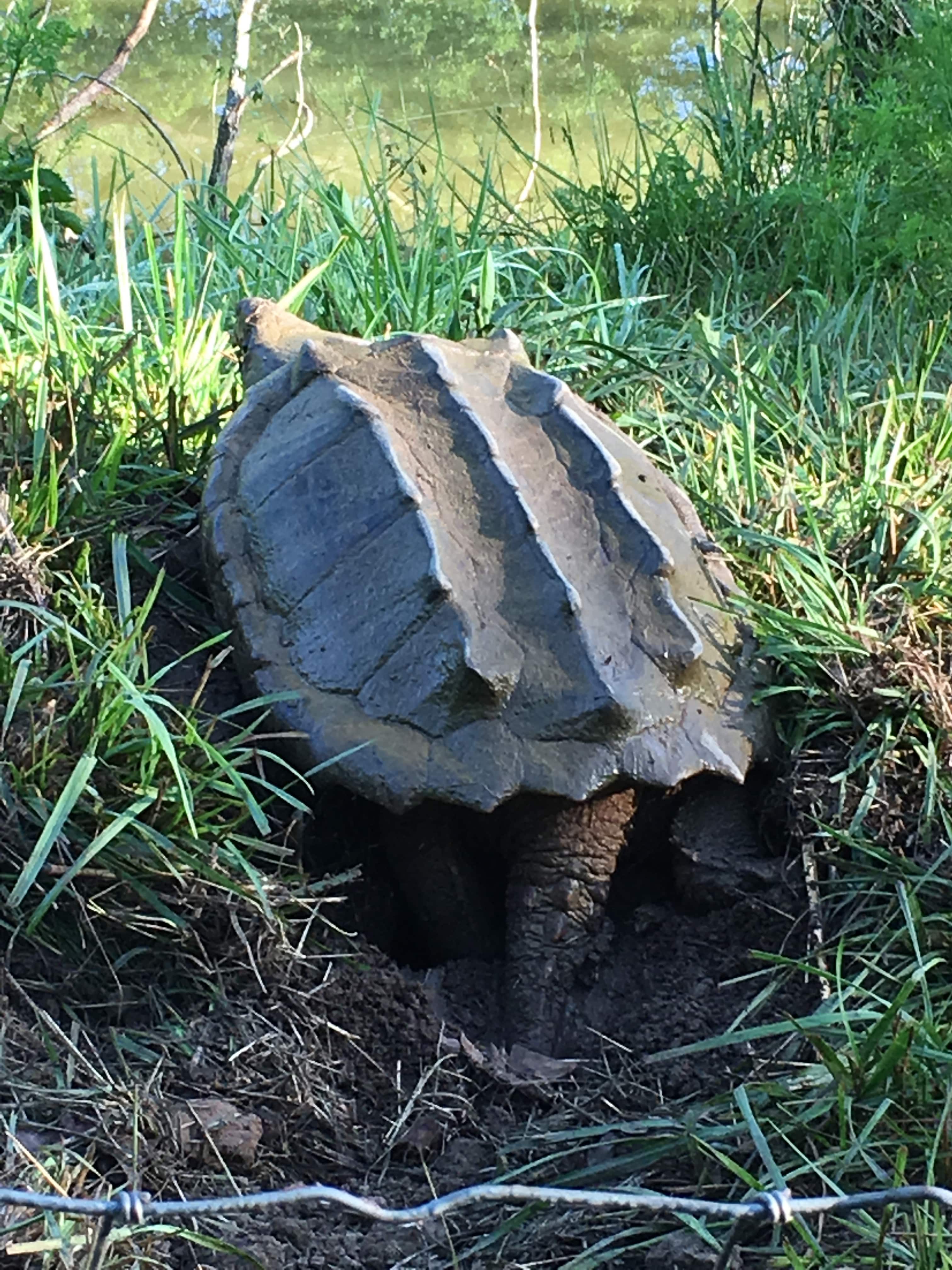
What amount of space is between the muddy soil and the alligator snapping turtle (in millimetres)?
118

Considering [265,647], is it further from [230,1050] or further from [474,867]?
[230,1050]

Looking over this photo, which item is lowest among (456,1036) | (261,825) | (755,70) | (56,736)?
(456,1036)

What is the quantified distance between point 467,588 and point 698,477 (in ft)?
3.01

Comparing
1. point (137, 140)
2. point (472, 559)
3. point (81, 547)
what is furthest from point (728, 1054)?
point (137, 140)

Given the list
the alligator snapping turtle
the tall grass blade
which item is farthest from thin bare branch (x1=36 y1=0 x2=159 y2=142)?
the tall grass blade

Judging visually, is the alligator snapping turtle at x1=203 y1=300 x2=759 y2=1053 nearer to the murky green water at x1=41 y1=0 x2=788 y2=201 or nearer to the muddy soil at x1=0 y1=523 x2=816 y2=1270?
the muddy soil at x1=0 y1=523 x2=816 y2=1270

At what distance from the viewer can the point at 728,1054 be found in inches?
72.4

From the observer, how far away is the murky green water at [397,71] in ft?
21.9

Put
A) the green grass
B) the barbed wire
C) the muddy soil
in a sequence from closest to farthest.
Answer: the barbed wire < the muddy soil < the green grass

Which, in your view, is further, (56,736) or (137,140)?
(137,140)

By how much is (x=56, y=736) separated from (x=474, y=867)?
0.73 m

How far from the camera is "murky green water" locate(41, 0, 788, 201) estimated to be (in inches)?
263

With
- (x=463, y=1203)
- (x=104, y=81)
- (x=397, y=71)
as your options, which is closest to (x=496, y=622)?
(x=463, y=1203)

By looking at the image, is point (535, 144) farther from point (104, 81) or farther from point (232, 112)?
point (104, 81)
